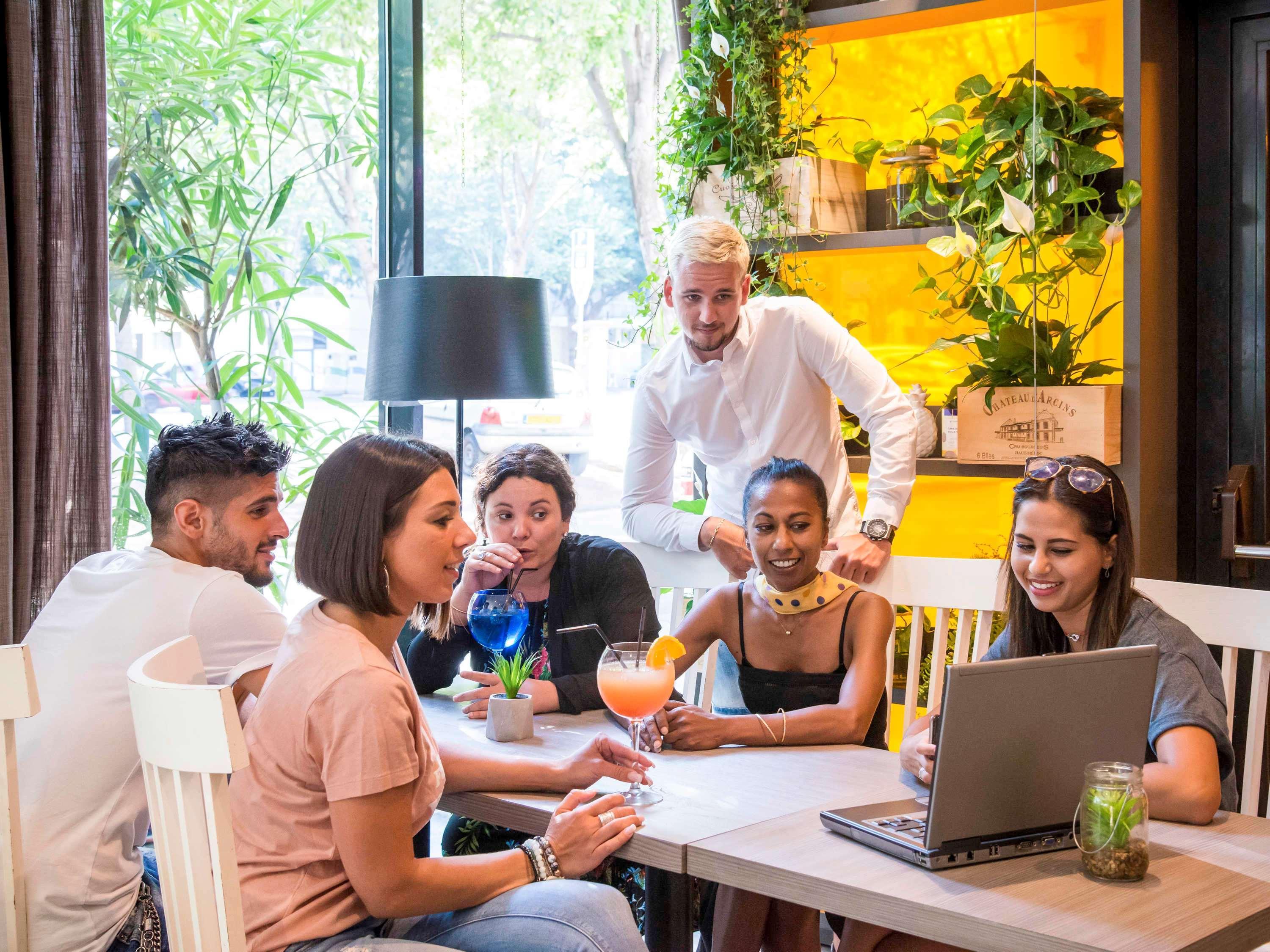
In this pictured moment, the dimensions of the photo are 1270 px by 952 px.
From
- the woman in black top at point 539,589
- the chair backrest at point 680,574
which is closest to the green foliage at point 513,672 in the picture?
the woman in black top at point 539,589

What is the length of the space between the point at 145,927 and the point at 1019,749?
4.09ft

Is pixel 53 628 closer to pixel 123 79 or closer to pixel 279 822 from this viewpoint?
pixel 279 822

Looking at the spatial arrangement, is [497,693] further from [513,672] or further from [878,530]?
[878,530]

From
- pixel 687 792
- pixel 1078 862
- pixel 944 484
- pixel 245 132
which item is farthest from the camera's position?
pixel 944 484

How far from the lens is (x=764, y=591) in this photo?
2334 mm

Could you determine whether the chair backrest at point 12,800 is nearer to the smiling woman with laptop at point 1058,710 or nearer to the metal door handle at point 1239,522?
the smiling woman with laptop at point 1058,710

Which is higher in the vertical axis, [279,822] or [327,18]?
[327,18]

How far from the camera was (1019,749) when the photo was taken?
1435mm

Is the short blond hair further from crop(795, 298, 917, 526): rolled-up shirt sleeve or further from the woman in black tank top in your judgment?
the woman in black tank top

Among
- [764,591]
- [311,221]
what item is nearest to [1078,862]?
[764,591]

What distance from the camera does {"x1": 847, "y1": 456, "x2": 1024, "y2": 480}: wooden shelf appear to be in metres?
3.28

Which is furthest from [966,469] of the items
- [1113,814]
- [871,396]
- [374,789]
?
[374,789]

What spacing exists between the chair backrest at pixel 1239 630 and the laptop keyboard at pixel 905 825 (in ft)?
2.51

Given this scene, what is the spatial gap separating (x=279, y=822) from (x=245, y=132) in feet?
7.32
